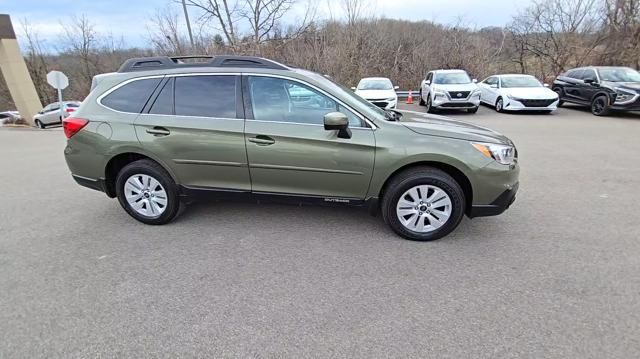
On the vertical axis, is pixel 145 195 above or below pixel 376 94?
below

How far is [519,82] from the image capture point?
45.0 ft

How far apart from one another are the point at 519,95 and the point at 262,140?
12.5m

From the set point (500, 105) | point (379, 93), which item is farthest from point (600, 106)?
point (379, 93)

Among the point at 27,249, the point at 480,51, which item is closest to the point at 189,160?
the point at 27,249

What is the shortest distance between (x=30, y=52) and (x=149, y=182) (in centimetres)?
4682

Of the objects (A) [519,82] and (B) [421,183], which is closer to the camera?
(B) [421,183]

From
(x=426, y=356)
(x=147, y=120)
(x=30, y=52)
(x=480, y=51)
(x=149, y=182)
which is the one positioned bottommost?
(x=426, y=356)

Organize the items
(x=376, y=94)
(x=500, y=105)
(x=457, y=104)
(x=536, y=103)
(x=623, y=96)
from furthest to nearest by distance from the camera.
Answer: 1. (x=500, y=105)
2. (x=376, y=94)
3. (x=457, y=104)
4. (x=536, y=103)
5. (x=623, y=96)

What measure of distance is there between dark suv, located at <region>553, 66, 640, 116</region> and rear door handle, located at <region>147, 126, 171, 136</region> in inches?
538

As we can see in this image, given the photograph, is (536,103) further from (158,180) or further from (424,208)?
(158,180)

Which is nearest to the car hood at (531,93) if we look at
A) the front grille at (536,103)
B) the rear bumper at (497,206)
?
the front grille at (536,103)

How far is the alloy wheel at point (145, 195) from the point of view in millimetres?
3863

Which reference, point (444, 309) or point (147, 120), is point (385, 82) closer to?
point (147, 120)

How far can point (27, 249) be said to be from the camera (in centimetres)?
351
